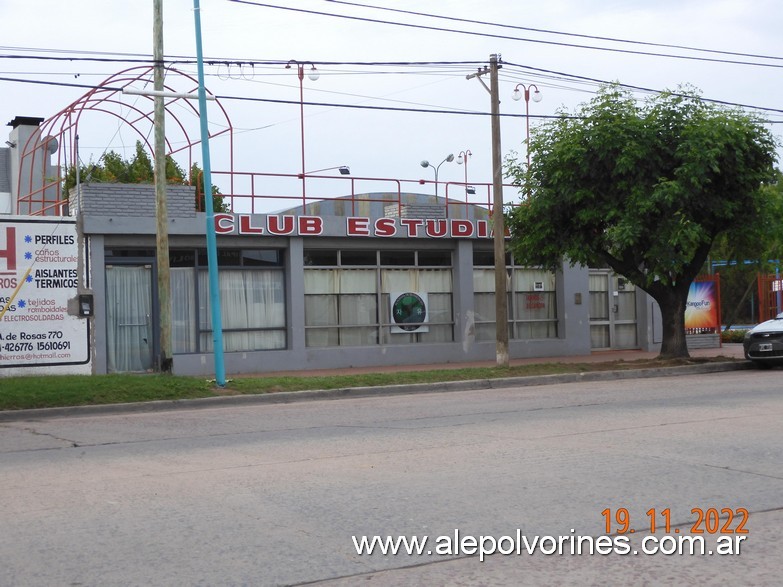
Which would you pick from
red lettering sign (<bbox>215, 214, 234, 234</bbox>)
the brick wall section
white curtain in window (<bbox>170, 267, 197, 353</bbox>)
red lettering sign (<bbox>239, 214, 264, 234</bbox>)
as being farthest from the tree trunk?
the brick wall section

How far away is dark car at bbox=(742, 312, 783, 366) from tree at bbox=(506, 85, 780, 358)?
204 centimetres

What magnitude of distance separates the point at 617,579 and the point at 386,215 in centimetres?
2126

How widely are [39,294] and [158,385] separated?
467 centimetres

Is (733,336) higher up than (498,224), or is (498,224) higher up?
(498,224)

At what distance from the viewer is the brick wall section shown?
20688 mm

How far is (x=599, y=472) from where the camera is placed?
8.41m

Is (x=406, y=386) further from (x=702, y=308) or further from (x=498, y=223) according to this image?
(x=702, y=308)

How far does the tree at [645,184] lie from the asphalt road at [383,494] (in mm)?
7914

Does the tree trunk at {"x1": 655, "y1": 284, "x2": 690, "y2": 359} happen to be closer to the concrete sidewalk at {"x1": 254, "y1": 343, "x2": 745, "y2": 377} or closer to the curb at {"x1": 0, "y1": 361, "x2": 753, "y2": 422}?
the concrete sidewalk at {"x1": 254, "y1": 343, "x2": 745, "y2": 377}

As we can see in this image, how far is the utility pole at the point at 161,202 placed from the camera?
59.8 ft

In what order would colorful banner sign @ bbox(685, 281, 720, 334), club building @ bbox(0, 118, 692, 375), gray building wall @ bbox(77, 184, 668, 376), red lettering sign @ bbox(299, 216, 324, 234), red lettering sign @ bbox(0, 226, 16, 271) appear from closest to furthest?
red lettering sign @ bbox(0, 226, 16, 271) → club building @ bbox(0, 118, 692, 375) → gray building wall @ bbox(77, 184, 668, 376) → red lettering sign @ bbox(299, 216, 324, 234) → colorful banner sign @ bbox(685, 281, 720, 334)

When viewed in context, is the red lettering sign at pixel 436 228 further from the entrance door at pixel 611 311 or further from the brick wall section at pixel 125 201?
the brick wall section at pixel 125 201

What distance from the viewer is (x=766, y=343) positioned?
2194 cm

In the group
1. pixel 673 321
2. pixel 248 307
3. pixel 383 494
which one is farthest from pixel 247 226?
pixel 383 494
